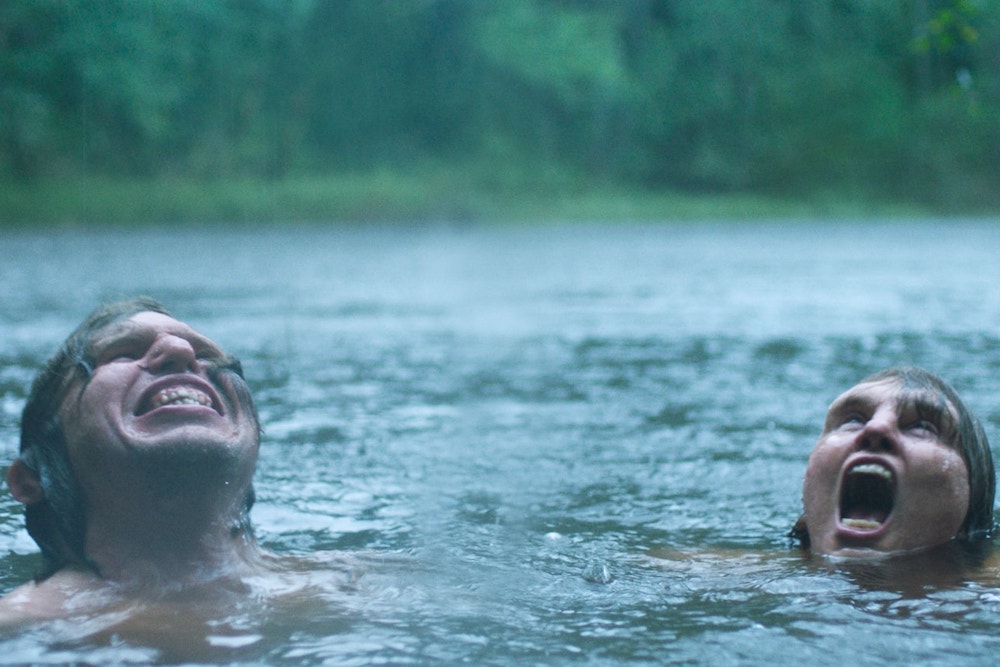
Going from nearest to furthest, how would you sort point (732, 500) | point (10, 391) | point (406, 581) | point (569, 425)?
point (406, 581) < point (732, 500) < point (569, 425) < point (10, 391)

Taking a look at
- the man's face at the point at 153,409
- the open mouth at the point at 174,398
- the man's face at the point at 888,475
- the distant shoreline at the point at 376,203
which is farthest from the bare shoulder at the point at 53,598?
the distant shoreline at the point at 376,203

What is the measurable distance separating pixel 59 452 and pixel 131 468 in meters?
0.26

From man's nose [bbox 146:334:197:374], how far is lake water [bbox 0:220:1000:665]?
2.31 ft

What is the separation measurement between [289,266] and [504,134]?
27.5 meters

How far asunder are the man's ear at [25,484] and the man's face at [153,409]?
0.14m

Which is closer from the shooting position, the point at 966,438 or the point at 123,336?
the point at 123,336

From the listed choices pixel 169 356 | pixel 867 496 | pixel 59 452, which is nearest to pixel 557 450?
pixel 867 496

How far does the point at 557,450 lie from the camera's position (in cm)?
644

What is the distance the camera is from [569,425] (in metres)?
7.11

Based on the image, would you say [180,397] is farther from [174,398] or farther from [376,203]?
[376,203]

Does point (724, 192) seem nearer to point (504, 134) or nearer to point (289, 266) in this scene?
point (504, 134)

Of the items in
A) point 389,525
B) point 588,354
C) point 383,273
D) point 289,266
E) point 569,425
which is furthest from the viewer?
point 289,266

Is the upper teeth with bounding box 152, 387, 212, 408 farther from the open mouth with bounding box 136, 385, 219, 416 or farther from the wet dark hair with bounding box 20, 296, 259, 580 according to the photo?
the wet dark hair with bounding box 20, 296, 259, 580

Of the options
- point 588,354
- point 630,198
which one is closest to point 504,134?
point 630,198
